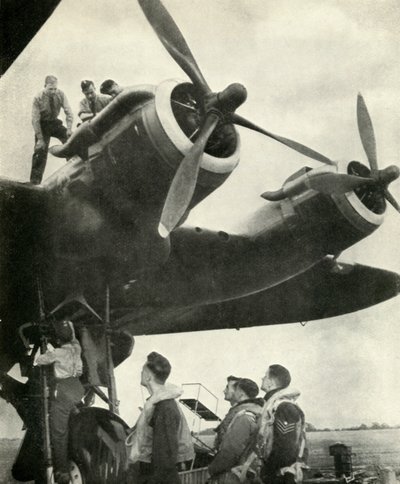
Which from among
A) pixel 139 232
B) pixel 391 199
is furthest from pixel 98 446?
pixel 391 199

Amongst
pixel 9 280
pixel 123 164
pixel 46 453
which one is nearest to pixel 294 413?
pixel 46 453

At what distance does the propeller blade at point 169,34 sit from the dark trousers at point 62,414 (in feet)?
10.4

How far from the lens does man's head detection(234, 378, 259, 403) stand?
5.43 meters

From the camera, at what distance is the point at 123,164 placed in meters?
5.76

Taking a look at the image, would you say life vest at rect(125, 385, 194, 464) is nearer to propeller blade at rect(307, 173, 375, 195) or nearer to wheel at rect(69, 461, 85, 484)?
wheel at rect(69, 461, 85, 484)

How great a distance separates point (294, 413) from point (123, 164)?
109 inches

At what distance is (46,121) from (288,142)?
2.87 metres

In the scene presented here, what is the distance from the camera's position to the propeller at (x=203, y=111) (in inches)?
211

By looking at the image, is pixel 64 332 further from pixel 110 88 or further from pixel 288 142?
pixel 288 142

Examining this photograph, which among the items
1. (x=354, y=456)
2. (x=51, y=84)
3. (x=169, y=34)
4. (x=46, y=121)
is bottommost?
(x=354, y=456)

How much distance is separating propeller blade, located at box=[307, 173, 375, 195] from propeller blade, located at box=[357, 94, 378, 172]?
0.99 ft

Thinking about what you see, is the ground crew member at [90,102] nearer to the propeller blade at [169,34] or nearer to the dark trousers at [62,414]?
the propeller blade at [169,34]

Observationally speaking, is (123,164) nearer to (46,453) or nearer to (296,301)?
(46,453)

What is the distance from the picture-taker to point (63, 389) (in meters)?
5.95
